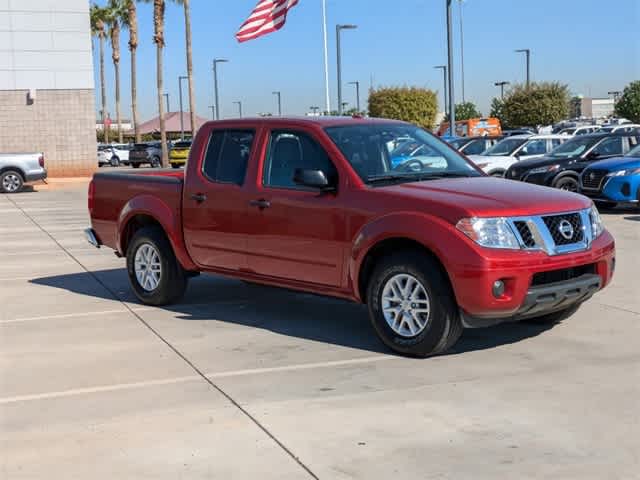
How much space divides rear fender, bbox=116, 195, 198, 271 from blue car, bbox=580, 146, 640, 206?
1100cm

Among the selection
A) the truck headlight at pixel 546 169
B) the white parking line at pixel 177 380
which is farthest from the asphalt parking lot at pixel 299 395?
the truck headlight at pixel 546 169

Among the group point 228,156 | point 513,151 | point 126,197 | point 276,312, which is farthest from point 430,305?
point 513,151

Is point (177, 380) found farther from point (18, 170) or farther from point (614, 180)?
point (18, 170)

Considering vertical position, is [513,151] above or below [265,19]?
below

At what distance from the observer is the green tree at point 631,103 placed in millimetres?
103125

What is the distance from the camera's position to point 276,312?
868cm

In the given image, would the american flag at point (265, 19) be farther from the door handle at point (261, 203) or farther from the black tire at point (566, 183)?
the door handle at point (261, 203)

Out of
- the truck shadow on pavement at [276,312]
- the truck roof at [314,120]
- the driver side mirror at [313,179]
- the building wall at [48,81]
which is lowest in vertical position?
the truck shadow on pavement at [276,312]

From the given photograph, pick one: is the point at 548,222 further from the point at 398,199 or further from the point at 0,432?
the point at 0,432

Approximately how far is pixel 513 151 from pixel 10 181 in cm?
1641

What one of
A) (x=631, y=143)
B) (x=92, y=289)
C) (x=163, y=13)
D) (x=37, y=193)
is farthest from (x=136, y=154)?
(x=92, y=289)

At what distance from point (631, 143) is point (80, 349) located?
1565cm

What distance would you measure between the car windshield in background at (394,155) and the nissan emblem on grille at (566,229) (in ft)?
3.68

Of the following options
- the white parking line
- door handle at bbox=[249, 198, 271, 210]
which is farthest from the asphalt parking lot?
door handle at bbox=[249, 198, 271, 210]
